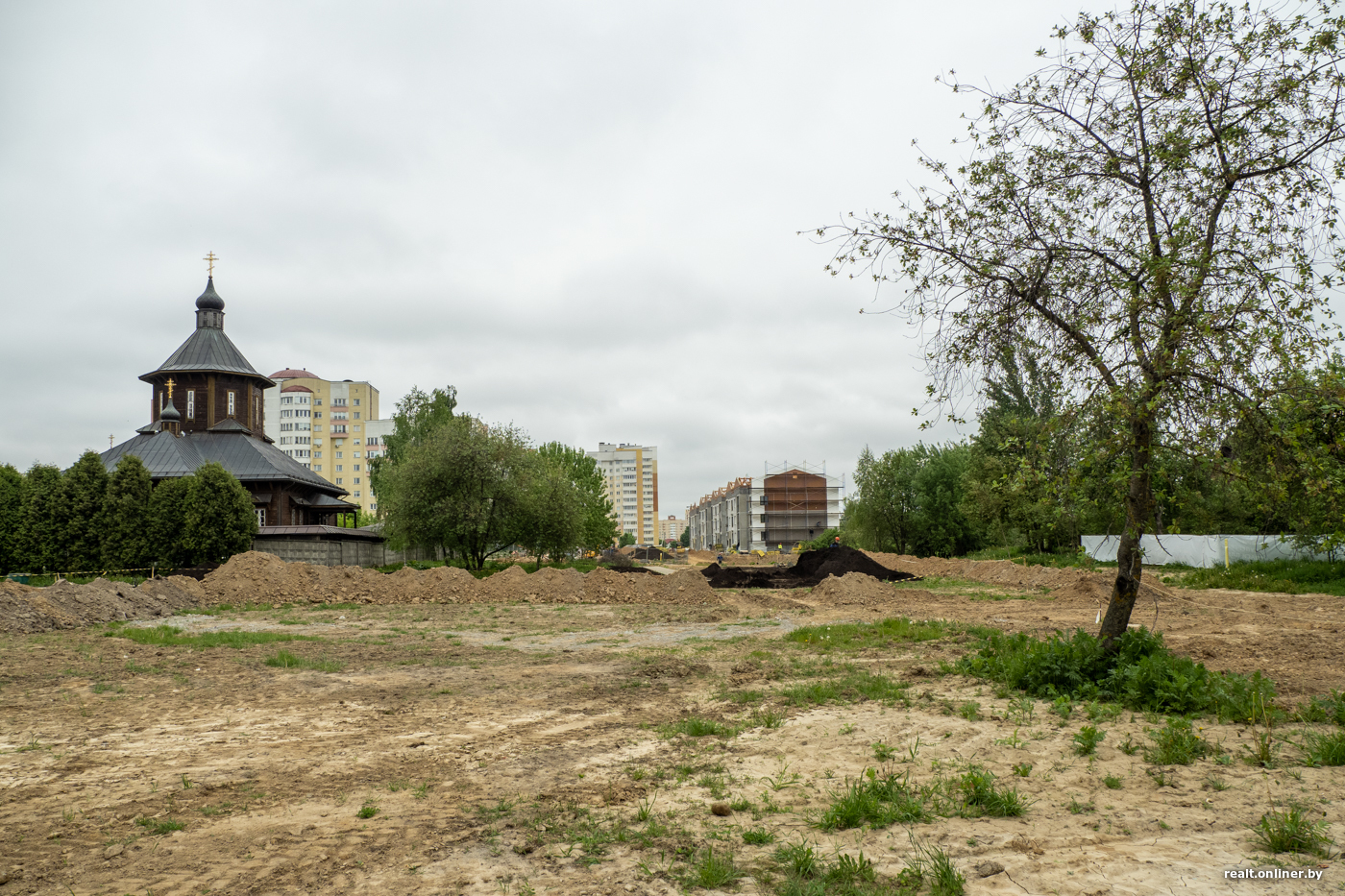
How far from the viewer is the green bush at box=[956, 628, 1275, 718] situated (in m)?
7.25

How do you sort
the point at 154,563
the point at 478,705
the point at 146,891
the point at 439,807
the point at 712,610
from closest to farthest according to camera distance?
1. the point at 146,891
2. the point at 439,807
3. the point at 478,705
4. the point at 712,610
5. the point at 154,563

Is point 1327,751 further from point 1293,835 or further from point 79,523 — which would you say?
point 79,523

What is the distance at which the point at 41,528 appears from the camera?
37812 millimetres

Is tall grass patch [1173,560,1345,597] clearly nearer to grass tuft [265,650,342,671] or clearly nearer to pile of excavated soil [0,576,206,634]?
grass tuft [265,650,342,671]

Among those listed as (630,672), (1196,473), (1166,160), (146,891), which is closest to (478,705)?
(630,672)

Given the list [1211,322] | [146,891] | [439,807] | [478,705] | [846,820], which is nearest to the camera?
[146,891]

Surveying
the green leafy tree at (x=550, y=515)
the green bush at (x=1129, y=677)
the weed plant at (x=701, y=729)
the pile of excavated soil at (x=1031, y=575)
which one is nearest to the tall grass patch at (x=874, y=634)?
the green bush at (x=1129, y=677)

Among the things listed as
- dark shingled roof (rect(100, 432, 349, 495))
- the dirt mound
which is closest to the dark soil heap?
the dirt mound

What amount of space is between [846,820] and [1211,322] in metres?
5.73

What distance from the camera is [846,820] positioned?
4.96m

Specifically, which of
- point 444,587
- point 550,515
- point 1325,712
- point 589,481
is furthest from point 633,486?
point 1325,712

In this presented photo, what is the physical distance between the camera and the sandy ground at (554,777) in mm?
4316

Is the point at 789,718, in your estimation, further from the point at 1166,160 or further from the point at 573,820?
the point at 1166,160

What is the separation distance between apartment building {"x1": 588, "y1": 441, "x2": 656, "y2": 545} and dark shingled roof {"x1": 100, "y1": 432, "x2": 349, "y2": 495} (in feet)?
417
